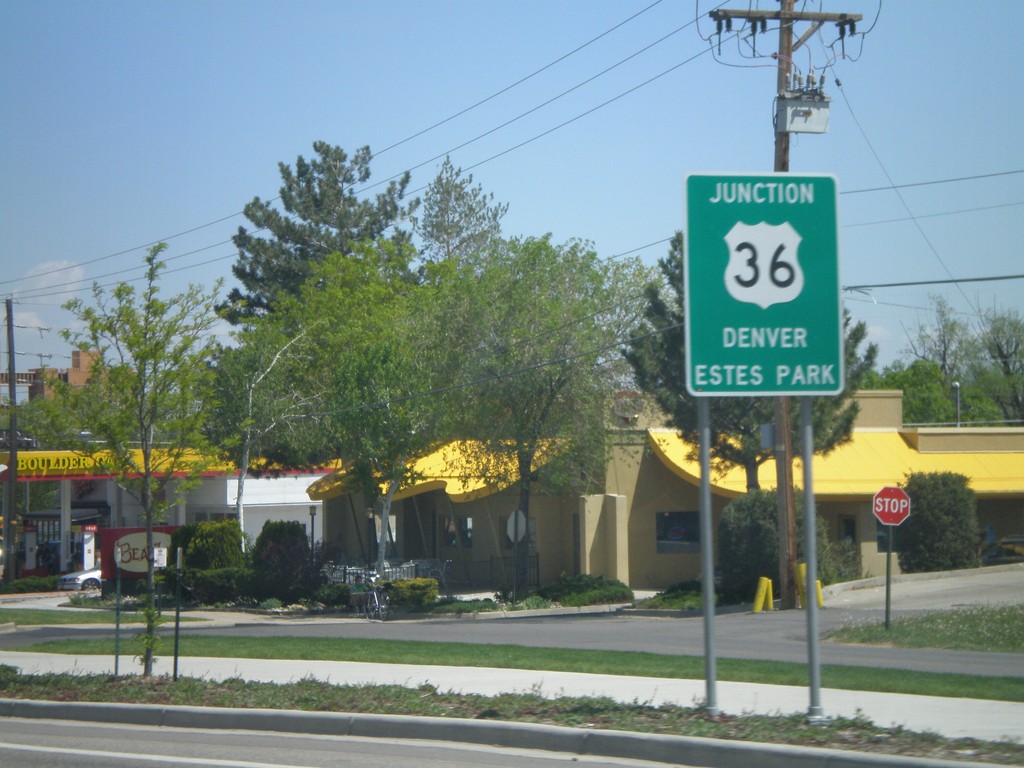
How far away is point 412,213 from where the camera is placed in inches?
2451

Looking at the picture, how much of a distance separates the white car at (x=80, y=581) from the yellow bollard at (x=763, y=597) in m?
27.4

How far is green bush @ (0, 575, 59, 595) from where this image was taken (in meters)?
44.1

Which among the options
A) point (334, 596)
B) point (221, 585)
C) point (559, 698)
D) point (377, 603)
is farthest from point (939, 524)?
point (559, 698)

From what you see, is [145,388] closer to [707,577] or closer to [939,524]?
[707,577]

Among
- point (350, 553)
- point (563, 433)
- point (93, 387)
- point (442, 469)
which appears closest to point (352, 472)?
point (442, 469)

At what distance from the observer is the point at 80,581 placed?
43875 millimetres

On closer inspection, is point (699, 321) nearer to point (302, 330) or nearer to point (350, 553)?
point (302, 330)

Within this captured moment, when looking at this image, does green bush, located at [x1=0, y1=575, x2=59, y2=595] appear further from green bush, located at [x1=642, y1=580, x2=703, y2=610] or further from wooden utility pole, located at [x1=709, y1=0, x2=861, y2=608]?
wooden utility pole, located at [x1=709, y1=0, x2=861, y2=608]

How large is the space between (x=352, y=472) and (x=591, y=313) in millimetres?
8574

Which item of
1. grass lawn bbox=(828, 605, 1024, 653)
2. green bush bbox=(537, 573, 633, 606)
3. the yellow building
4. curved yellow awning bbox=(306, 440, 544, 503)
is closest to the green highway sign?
grass lawn bbox=(828, 605, 1024, 653)

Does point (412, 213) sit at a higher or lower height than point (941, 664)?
higher

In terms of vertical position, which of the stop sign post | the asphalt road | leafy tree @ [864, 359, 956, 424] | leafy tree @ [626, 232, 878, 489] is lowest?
the asphalt road

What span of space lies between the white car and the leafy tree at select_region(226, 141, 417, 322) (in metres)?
16.8

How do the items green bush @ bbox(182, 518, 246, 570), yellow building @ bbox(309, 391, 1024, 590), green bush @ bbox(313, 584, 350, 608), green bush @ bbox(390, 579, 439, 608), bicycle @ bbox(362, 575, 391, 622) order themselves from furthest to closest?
1. green bush @ bbox(182, 518, 246, 570)
2. yellow building @ bbox(309, 391, 1024, 590)
3. green bush @ bbox(313, 584, 350, 608)
4. green bush @ bbox(390, 579, 439, 608)
5. bicycle @ bbox(362, 575, 391, 622)
